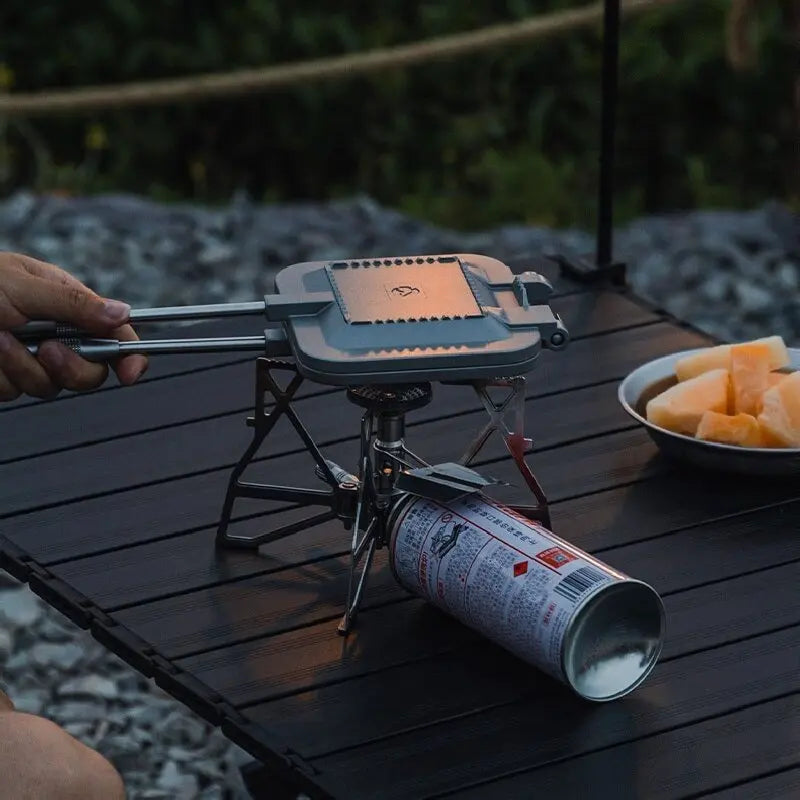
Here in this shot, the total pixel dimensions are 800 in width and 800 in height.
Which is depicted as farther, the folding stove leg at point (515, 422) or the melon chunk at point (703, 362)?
the melon chunk at point (703, 362)

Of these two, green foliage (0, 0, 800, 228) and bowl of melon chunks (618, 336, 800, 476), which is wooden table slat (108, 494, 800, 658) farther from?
green foliage (0, 0, 800, 228)

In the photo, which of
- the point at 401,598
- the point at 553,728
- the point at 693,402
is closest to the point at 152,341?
the point at 401,598

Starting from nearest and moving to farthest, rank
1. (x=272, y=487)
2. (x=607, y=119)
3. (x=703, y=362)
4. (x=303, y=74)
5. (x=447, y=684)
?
1. (x=447, y=684)
2. (x=272, y=487)
3. (x=703, y=362)
4. (x=607, y=119)
5. (x=303, y=74)

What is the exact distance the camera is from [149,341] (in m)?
1.57

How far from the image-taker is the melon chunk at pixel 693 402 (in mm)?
1858

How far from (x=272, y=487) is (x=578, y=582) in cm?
42

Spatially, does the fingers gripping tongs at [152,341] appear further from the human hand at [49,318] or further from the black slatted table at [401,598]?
the black slatted table at [401,598]

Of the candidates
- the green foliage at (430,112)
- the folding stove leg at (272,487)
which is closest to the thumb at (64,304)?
the folding stove leg at (272,487)

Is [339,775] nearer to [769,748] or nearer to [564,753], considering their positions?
[564,753]

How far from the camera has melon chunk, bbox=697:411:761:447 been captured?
1.82 meters

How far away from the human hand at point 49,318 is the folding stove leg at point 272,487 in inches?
7.0

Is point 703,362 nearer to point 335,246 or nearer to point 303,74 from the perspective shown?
point 303,74

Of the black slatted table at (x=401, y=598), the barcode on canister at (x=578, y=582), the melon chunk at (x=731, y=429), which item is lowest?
the black slatted table at (x=401, y=598)

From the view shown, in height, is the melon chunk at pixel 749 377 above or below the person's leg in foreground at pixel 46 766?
above
